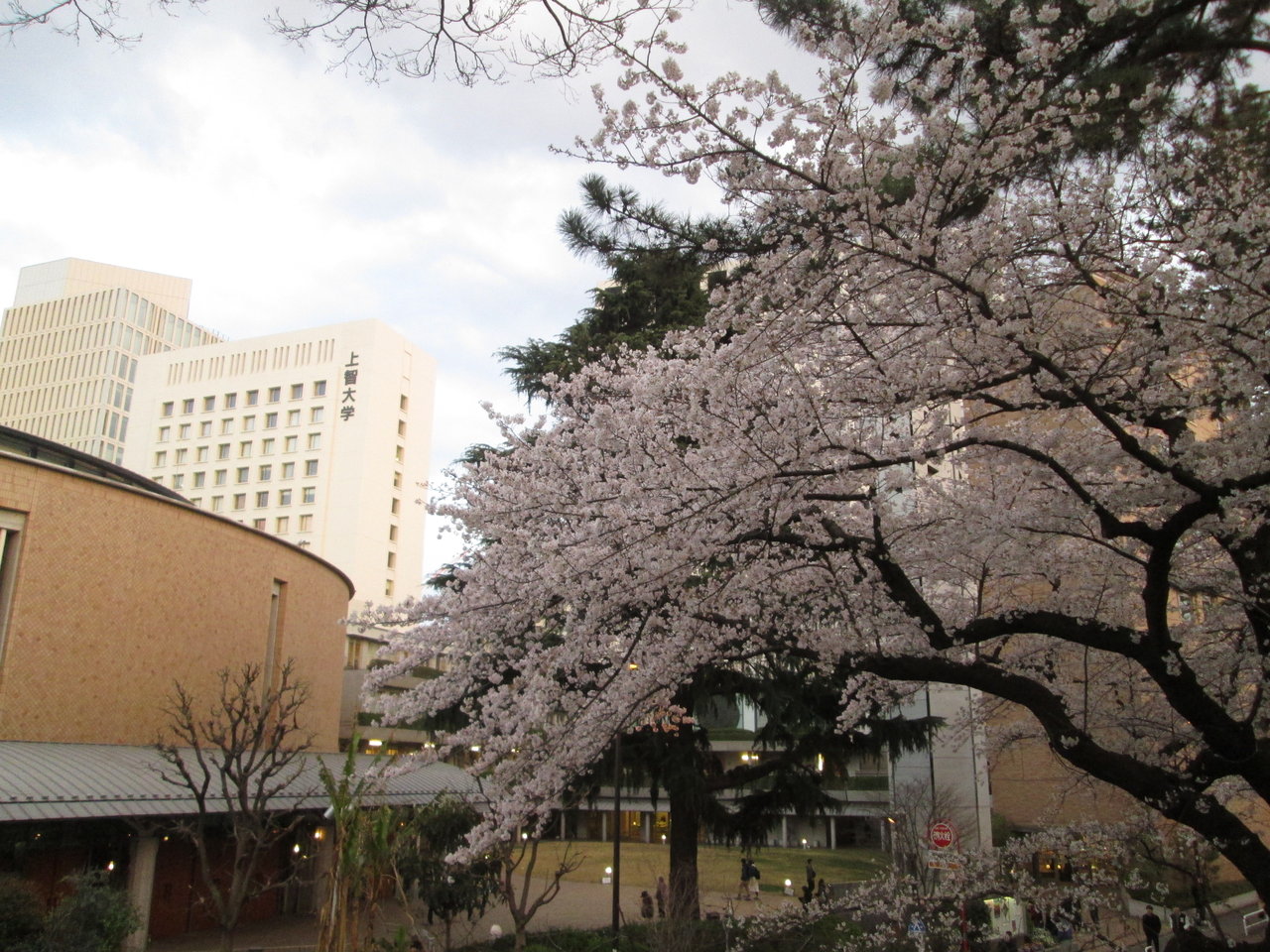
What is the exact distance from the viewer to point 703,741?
15.6 m

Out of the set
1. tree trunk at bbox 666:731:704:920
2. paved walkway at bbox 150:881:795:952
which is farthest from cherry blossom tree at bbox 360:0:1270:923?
paved walkway at bbox 150:881:795:952

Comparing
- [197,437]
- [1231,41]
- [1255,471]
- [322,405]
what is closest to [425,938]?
[1255,471]

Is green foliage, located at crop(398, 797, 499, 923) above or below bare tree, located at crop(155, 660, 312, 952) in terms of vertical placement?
below

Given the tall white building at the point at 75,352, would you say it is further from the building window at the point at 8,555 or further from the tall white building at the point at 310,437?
the building window at the point at 8,555

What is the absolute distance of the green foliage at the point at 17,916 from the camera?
10242 mm

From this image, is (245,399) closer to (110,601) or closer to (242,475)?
(242,475)

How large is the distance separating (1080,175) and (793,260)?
110 inches

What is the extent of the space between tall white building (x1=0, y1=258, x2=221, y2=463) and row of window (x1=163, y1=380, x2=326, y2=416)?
29.3 ft

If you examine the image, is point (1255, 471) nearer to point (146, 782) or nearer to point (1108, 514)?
point (1108, 514)

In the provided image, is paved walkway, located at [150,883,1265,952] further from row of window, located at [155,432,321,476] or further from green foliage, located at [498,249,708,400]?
row of window, located at [155,432,321,476]

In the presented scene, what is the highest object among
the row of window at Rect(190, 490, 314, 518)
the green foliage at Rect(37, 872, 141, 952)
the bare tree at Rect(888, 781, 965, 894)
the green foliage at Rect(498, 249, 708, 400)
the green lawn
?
the row of window at Rect(190, 490, 314, 518)

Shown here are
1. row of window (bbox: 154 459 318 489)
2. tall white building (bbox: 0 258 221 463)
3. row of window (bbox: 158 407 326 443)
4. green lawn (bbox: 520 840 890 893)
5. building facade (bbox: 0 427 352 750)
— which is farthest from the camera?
tall white building (bbox: 0 258 221 463)

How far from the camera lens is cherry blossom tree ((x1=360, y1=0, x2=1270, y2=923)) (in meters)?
5.63

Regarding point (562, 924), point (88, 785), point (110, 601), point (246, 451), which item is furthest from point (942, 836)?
point (246, 451)
